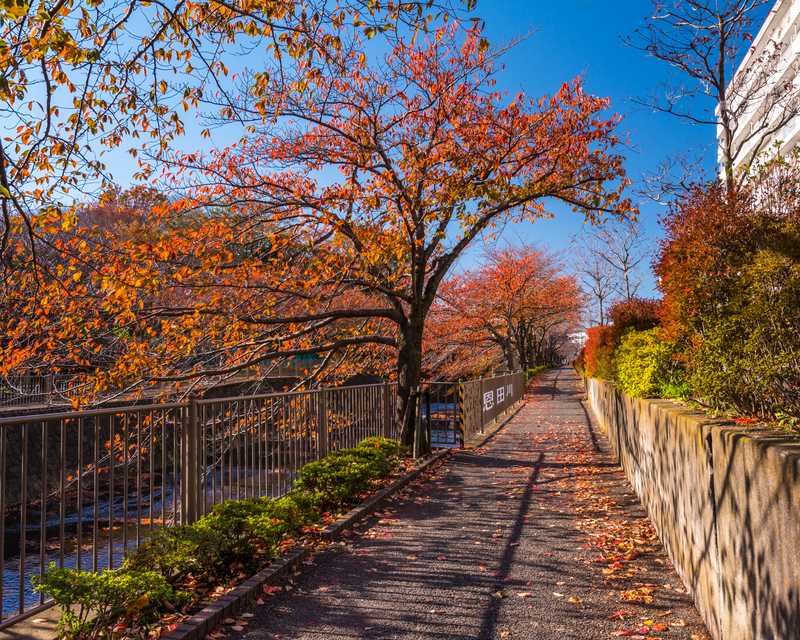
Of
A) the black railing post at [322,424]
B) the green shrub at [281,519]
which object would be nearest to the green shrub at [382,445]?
the black railing post at [322,424]

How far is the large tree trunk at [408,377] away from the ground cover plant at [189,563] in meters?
4.75

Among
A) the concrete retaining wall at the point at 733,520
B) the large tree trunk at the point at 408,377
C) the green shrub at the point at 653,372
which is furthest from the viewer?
the large tree trunk at the point at 408,377

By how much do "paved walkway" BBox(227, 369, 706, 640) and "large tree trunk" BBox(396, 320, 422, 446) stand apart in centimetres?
307

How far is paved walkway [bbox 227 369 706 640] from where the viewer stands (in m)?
4.32

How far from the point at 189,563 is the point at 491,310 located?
3554cm

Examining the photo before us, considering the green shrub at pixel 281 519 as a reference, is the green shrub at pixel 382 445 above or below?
above

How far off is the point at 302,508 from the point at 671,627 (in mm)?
3879

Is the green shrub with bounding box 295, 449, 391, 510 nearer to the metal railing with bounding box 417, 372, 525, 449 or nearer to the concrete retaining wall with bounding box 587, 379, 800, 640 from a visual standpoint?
the concrete retaining wall with bounding box 587, 379, 800, 640

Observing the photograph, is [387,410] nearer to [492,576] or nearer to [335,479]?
[335,479]

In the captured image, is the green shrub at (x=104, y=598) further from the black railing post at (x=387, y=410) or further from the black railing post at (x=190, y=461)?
the black railing post at (x=387, y=410)

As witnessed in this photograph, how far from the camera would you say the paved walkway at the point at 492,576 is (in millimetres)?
4324

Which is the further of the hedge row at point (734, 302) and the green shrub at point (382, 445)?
the green shrub at point (382, 445)

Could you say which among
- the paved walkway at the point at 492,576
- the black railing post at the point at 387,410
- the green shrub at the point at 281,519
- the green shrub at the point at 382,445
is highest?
the black railing post at the point at 387,410

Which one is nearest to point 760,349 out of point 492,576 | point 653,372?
point 492,576
